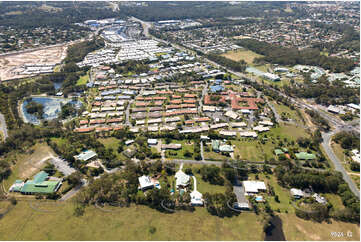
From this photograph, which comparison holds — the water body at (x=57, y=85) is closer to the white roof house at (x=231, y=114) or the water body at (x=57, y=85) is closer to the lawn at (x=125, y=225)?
the lawn at (x=125, y=225)

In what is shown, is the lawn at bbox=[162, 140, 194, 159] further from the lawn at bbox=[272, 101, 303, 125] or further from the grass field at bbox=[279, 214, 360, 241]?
the lawn at bbox=[272, 101, 303, 125]

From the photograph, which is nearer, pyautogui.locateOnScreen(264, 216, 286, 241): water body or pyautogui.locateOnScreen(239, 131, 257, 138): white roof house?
pyautogui.locateOnScreen(264, 216, 286, 241): water body

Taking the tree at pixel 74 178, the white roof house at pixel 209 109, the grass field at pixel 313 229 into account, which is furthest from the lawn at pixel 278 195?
the tree at pixel 74 178

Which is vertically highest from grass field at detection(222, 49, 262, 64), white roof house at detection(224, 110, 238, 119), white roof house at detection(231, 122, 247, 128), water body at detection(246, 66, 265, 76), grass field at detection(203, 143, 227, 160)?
grass field at detection(222, 49, 262, 64)

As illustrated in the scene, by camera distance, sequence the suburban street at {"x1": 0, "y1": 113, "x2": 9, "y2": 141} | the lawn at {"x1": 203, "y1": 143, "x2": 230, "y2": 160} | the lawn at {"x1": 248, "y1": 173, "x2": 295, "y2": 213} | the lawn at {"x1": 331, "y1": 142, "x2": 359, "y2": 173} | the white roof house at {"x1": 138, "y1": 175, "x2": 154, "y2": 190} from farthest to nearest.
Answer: the suburban street at {"x1": 0, "y1": 113, "x2": 9, "y2": 141}
the lawn at {"x1": 203, "y1": 143, "x2": 230, "y2": 160}
the lawn at {"x1": 331, "y1": 142, "x2": 359, "y2": 173}
the white roof house at {"x1": 138, "y1": 175, "x2": 154, "y2": 190}
the lawn at {"x1": 248, "y1": 173, "x2": 295, "y2": 213}

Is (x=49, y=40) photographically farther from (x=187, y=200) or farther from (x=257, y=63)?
(x=187, y=200)

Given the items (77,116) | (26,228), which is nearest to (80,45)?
(77,116)

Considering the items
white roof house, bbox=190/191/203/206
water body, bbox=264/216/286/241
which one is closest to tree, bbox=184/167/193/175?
white roof house, bbox=190/191/203/206
